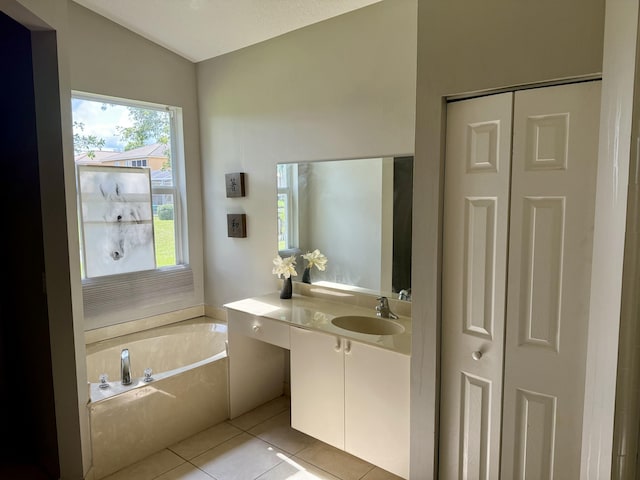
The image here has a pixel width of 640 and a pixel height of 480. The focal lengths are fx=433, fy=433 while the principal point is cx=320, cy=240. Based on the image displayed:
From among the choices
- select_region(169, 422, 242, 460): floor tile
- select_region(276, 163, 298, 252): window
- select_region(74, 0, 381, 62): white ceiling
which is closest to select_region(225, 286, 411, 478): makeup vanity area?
select_region(169, 422, 242, 460): floor tile

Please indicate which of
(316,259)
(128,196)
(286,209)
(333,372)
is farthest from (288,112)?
(333,372)

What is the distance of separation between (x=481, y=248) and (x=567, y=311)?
37 centimetres

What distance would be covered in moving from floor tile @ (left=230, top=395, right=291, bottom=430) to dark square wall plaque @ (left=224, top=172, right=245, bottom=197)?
1597mm

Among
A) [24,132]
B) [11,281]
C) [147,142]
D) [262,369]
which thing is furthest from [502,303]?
[147,142]

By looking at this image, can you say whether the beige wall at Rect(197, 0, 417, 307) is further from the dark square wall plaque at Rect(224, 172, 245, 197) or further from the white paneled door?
the white paneled door

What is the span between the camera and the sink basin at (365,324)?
8.39ft

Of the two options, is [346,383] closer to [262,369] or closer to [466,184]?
[262,369]

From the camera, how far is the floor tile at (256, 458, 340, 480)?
238 cm

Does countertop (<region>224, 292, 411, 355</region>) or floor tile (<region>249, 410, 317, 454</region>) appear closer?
countertop (<region>224, 292, 411, 355</region>)

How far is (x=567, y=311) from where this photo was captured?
1529mm

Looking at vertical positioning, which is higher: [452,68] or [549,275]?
[452,68]

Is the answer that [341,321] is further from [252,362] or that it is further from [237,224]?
[237,224]

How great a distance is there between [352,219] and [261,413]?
1.53 metres

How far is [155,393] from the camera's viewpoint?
261 centimetres
